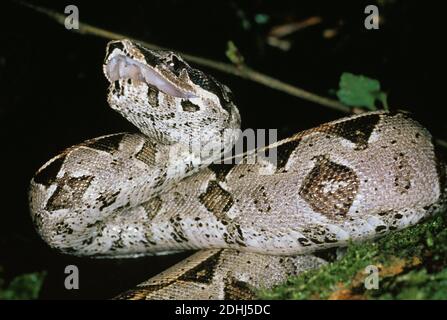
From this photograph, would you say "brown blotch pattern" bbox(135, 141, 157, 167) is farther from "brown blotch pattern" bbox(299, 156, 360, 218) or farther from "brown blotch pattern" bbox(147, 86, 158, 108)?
"brown blotch pattern" bbox(299, 156, 360, 218)

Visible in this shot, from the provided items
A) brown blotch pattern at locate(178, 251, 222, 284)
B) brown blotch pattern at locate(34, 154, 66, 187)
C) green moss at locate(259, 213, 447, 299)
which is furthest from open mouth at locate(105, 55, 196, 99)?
green moss at locate(259, 213, 447, 299)

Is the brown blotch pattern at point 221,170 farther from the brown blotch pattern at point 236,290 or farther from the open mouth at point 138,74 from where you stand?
the brown blotch pattern at point 236,290

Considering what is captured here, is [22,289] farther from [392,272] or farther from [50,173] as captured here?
[392,272]

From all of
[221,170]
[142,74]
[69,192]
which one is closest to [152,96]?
[142,74]

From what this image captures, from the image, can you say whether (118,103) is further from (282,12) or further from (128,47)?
(282,12)

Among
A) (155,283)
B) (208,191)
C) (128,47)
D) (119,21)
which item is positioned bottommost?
(155,283)

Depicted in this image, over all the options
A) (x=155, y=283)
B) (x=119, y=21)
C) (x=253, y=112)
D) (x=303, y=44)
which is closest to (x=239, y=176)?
(x=155, y=283)
